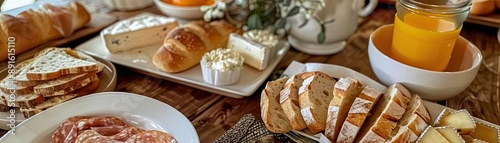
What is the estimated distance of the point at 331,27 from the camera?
134cm

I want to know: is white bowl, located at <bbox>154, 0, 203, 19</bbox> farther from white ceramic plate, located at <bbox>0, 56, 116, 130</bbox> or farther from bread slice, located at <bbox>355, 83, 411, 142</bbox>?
bread slice, located at <bbox>355, 83, 411, 142</bbox>


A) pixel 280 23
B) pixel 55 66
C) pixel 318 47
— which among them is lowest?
pixel 318 47

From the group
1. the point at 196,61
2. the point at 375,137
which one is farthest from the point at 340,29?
the point at 375,137

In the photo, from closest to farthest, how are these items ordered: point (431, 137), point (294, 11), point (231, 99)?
point (431, 137), point (231, 99), point (294, 11)

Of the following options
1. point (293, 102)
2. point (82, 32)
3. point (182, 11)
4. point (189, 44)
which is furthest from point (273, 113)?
point (82, 32)

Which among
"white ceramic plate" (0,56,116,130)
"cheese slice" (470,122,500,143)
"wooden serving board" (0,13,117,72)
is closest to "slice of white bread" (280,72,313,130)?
"cheese slice" (470,122,500,143)

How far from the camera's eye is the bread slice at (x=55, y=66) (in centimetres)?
105

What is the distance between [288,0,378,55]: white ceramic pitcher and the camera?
1315mm

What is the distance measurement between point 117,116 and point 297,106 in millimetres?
409

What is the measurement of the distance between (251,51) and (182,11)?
0.36 meters

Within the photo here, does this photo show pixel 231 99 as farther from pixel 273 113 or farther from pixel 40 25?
pixel 40 25

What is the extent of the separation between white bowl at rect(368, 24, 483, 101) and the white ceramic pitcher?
19 cm

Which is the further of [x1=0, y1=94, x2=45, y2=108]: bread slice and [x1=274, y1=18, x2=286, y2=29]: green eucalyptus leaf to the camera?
[x1=274, y1=18, x2=286, y2=29]: green eucalyptus leaf

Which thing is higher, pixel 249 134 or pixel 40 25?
pixel 40 25
